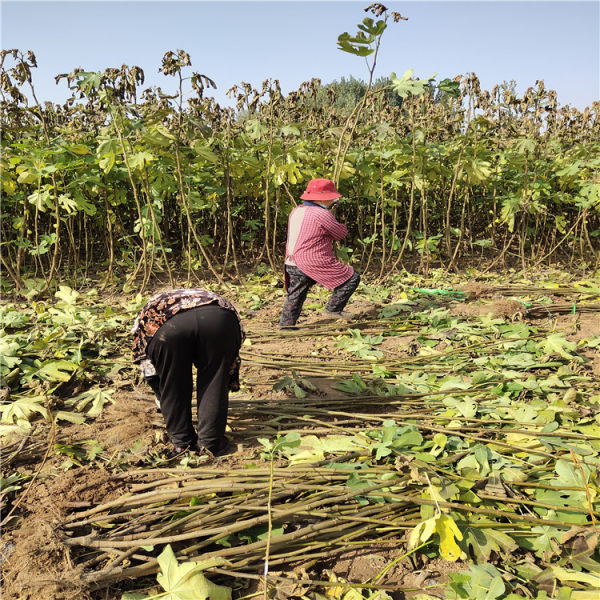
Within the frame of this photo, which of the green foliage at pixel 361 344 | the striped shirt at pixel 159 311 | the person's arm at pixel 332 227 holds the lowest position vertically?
the green foliage at pixel 361 344

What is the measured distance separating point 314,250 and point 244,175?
2.33m

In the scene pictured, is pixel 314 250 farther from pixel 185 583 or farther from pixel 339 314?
pixel 185 583

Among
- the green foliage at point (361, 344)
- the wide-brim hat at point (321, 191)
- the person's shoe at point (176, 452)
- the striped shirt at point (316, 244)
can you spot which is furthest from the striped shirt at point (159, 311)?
the wide-brim hat at point (321, 191)

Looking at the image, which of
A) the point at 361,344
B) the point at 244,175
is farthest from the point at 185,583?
the point at 244,175

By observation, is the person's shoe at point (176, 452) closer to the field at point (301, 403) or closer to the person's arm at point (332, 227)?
the field at point (301, 403)

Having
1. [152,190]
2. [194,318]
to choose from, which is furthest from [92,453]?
[152,190]

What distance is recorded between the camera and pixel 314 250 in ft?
16.3

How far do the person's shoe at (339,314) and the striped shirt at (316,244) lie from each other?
0.33 metres

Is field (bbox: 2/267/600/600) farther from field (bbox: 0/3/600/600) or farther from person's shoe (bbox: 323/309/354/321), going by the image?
person's shoe (bbox: 323/309/354/321)

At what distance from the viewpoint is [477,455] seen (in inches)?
95.0

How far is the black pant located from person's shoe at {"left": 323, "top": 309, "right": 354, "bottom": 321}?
8.88ft

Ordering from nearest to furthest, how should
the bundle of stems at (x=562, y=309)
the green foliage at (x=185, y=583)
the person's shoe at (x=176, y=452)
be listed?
the green foliage at (x=185, y=583), the person's shoe at (x=176, y=452), the bundle of stems at (x=562, y=309)

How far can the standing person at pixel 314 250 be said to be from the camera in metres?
4.96

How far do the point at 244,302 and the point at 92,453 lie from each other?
363 centimetres
